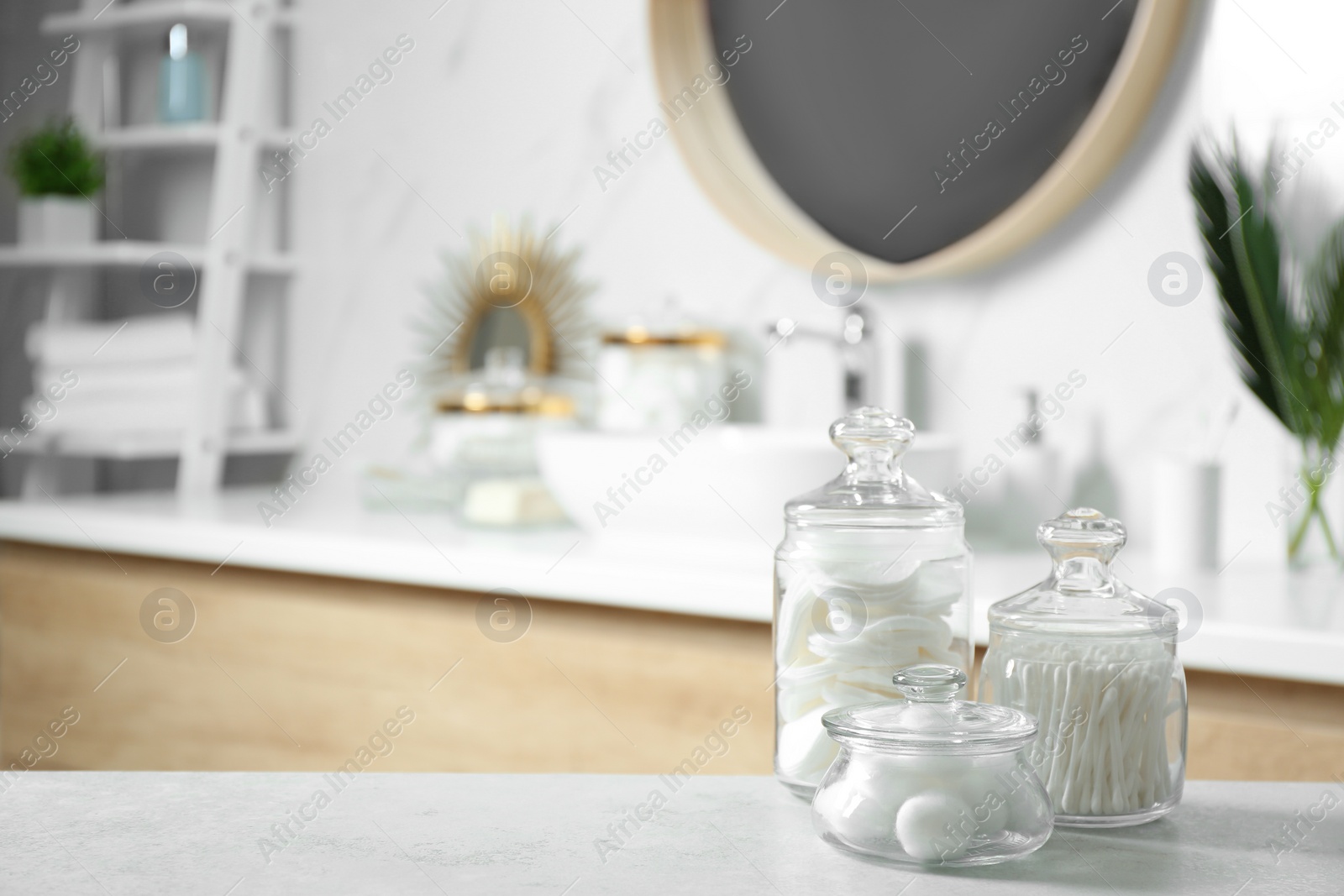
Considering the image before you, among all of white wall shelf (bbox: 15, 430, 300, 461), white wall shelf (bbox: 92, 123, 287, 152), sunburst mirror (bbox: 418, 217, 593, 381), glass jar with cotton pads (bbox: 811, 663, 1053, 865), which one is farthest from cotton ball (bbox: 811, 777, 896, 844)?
white wall shelf (bbox: 92, 123, 287, 152)

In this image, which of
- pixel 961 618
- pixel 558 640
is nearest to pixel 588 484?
pixel 558 640

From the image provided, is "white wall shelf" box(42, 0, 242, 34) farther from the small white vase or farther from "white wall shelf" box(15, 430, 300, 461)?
"white wall shelf" box(15, 430, 300, 461)

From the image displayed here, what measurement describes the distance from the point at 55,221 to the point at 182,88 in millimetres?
303

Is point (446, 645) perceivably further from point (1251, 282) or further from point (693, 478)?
point (1251, 282)

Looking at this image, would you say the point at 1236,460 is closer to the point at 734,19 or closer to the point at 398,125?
the point at 734,19

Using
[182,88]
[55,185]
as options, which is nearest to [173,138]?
[182,88]

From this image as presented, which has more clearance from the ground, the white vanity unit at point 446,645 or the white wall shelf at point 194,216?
the white wall shelf at point 194,216

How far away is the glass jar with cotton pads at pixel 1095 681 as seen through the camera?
604 millimetres

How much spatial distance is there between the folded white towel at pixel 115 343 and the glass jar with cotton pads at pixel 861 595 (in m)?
1.69

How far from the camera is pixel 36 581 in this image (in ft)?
5.97

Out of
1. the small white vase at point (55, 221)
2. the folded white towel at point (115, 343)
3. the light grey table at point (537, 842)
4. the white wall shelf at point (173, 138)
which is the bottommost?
the light grey table at point (537, 842)

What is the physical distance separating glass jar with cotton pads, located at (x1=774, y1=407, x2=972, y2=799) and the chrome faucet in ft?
3.43

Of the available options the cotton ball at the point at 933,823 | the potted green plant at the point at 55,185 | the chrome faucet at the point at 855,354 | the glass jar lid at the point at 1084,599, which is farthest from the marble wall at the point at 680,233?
the cotton ball at the point at 933,823

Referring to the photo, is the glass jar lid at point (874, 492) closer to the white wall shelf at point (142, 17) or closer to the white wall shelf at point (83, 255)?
the white wall shelf at point (83, 255)
